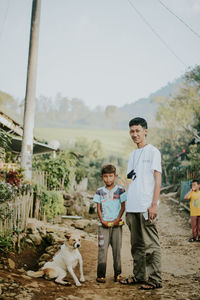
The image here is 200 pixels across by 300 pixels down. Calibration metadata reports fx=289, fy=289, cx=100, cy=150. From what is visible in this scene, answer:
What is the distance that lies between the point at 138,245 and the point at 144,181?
29.3 inches

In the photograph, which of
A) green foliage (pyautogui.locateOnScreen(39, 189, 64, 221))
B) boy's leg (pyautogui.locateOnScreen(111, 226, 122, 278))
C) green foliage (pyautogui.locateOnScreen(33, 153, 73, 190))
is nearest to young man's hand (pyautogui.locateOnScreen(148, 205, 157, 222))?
boy's leg (pyautogui.locateOnScreen(111, 226, 122, 278))

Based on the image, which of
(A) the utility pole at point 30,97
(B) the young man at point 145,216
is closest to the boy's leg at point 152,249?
(B) the young man at point 145,216

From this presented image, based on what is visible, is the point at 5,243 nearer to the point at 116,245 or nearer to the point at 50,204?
the point at 116,245

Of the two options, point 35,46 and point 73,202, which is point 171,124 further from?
point 35,46

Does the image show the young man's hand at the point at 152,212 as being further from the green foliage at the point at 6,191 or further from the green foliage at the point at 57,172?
the green foliage at the point at 57,172

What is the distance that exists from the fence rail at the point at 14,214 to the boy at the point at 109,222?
1963 mm

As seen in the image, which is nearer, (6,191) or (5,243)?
(5,243)

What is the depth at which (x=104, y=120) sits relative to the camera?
11988 cm

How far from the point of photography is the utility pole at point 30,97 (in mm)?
7516

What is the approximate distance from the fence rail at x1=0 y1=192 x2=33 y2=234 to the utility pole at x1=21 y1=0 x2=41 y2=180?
5.96ft

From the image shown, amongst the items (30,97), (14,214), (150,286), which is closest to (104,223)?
(150,286)

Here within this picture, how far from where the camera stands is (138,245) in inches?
131

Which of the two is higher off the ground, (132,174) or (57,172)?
(57,172)

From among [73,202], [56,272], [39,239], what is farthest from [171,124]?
[56,272]
